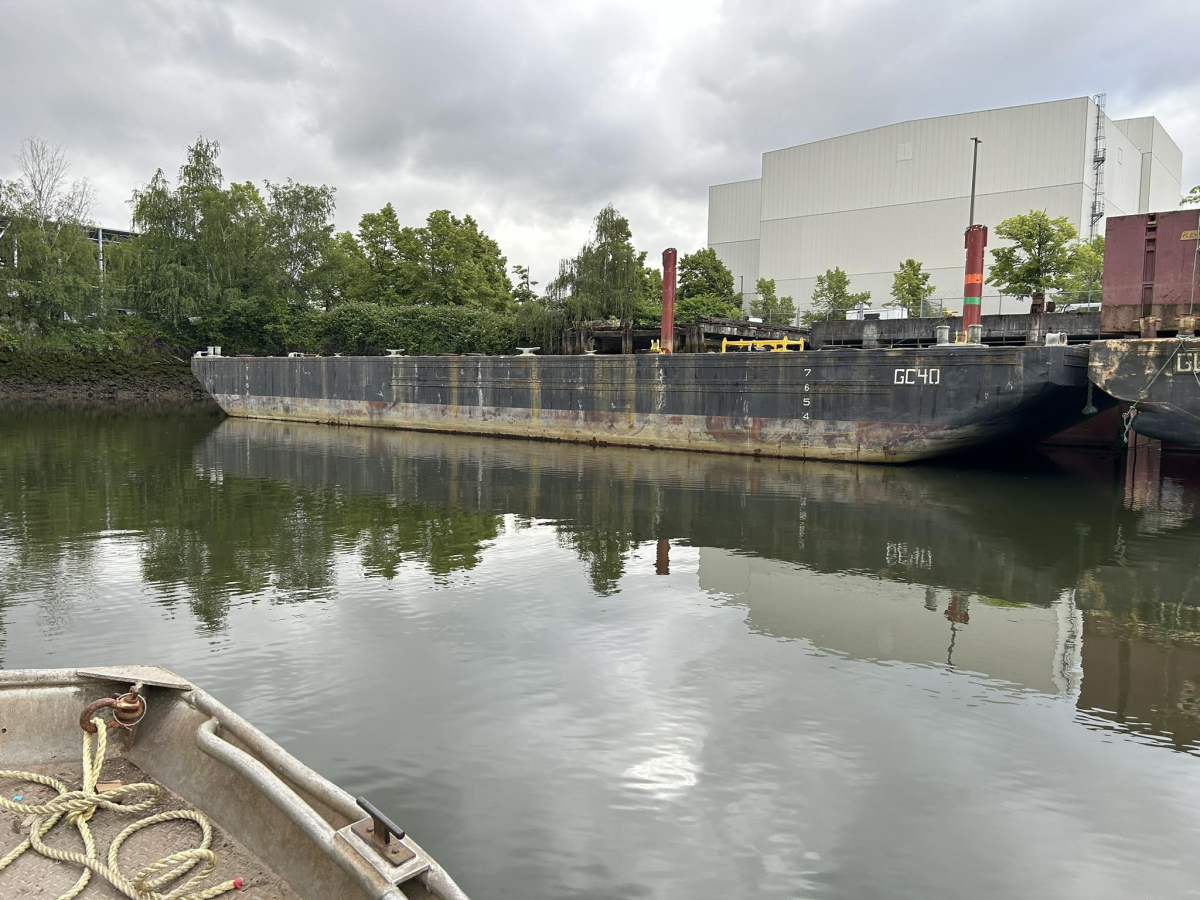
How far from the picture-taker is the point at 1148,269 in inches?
669

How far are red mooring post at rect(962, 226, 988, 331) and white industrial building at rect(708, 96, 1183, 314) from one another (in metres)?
30.3

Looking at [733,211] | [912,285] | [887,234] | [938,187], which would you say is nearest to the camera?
[912,285]

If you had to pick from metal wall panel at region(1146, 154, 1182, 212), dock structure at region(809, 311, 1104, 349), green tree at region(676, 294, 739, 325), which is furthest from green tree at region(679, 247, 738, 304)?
metal wall panel at region(1146, 154, 1182, 212)

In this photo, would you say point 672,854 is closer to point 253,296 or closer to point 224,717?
point 224,717

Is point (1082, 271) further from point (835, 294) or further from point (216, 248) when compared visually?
point (216, 248)

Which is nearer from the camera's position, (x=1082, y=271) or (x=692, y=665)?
(x=692, y=665)

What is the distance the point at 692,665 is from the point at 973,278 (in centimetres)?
1526

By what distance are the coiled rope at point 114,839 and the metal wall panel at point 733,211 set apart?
70437 mm

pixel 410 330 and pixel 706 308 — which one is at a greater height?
pixel 706 308

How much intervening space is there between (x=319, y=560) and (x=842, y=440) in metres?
13.5

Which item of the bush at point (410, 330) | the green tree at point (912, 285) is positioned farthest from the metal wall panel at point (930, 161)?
the bush at point (410, 330)

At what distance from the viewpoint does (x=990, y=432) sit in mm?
17719

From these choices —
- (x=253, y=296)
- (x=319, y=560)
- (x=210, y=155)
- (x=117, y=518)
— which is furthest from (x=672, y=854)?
(x=210, y=155)

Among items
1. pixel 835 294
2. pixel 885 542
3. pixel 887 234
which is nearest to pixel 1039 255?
pixel 835 294
